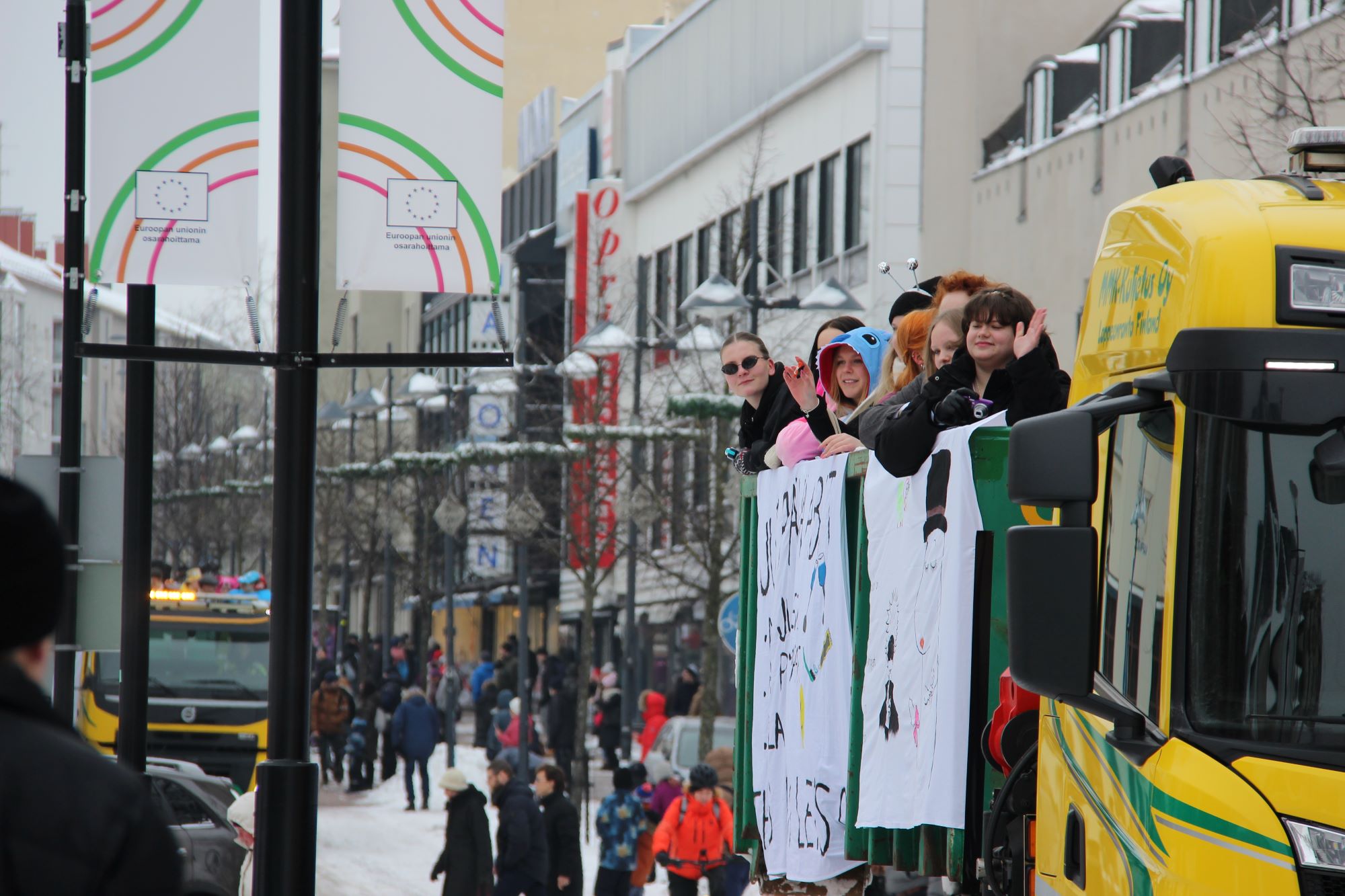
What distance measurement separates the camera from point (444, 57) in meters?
7.33

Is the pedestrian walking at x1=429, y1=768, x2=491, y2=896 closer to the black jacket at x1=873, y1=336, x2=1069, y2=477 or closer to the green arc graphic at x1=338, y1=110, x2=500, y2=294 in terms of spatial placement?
the green arc graphic at x1=338, y1=110, x2=500, y2=294

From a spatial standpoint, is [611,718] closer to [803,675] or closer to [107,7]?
[803,675]

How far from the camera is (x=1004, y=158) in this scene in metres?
32.4

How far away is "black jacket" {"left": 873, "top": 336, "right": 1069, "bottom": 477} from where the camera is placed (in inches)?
254

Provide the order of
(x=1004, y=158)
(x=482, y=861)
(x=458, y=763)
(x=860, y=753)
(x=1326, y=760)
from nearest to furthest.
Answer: (x=1326, y=760) → (x=860, y=753) → (x=482, y=861) → (x=1004, y=158) → (x=458, y=763)

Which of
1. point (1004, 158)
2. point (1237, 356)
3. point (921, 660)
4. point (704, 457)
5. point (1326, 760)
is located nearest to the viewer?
point (1326, 760)

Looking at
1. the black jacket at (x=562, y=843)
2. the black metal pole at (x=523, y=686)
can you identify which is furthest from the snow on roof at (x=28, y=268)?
the black jacket at (x=562, y=843)

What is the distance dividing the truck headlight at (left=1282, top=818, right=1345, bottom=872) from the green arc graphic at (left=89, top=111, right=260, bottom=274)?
4.55 meters

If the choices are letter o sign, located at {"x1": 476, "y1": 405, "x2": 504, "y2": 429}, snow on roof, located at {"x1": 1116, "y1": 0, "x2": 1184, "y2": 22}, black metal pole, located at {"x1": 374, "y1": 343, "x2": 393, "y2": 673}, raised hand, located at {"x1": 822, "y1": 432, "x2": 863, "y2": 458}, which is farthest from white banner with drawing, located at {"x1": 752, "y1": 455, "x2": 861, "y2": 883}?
letter o sign, located at {"x1": 476, "y1": 405, "x2": 504, "y2": 429}

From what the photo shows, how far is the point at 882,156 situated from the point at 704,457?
20.8 feet

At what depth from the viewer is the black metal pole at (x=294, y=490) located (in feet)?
22.0

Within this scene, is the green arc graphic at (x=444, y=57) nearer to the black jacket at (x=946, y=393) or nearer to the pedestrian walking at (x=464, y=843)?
the black jacket at (x=946, y=393)

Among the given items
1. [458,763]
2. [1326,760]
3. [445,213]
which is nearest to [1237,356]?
[1326,760]

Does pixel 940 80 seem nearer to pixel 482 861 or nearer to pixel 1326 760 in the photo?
pixel 482 861
